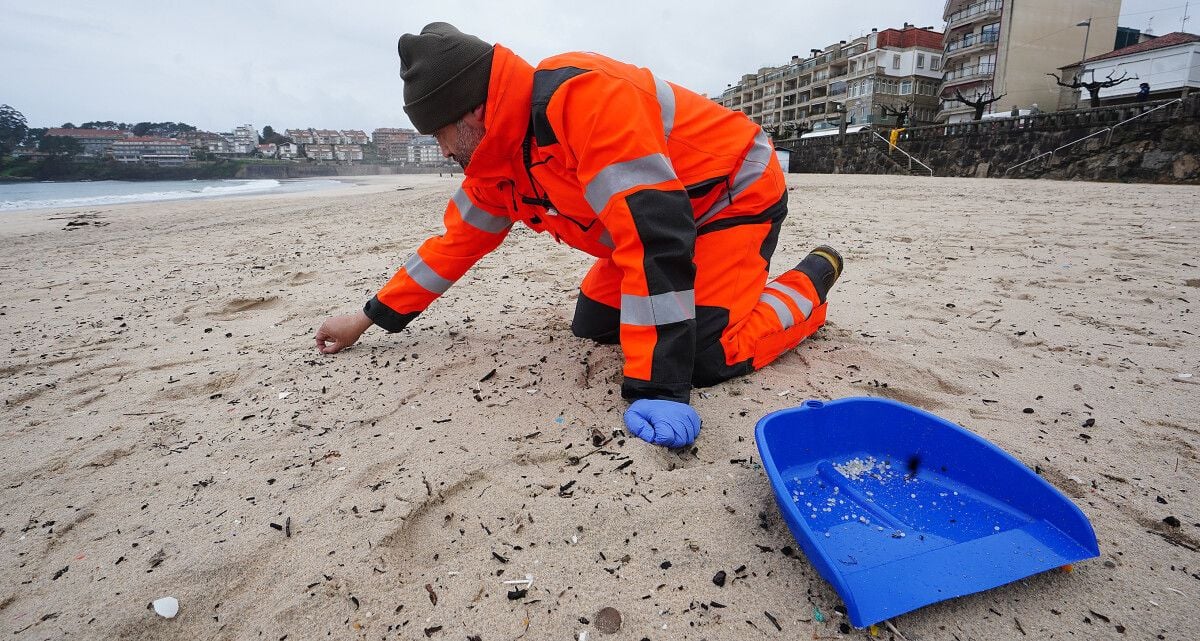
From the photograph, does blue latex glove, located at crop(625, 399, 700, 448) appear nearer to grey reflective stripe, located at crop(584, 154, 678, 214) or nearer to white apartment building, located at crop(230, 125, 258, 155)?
grey reflective stripe, located at crop(584, 154, 678, 214)

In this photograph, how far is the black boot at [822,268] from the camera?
2391 millimetres

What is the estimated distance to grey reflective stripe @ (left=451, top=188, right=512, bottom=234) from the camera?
2.31 metres

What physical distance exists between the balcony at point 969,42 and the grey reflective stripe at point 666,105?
3964 cm

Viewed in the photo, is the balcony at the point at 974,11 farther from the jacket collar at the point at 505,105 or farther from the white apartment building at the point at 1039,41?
the jacket collar at the point at 505,105

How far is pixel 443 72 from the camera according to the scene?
1652mm

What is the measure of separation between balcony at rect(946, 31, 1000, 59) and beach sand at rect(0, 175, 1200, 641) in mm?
38136

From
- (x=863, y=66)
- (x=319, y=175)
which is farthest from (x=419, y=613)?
(x=319, y=175)

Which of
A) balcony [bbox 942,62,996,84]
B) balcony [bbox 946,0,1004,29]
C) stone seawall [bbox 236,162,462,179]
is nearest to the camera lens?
balcony [bbox 946,0,1004,29]

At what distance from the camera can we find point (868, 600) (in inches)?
40.4

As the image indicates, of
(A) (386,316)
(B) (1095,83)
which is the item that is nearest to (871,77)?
(B) (1095,83)

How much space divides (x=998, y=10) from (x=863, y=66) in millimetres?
11712

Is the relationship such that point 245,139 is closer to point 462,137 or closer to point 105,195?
point 105,195

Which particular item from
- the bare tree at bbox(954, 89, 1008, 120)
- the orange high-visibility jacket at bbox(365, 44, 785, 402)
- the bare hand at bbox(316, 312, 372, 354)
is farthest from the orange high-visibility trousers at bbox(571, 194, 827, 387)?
the bare tree at bbox(954, 89, 1008, 120)

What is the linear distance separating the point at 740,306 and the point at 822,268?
24.5 inches
